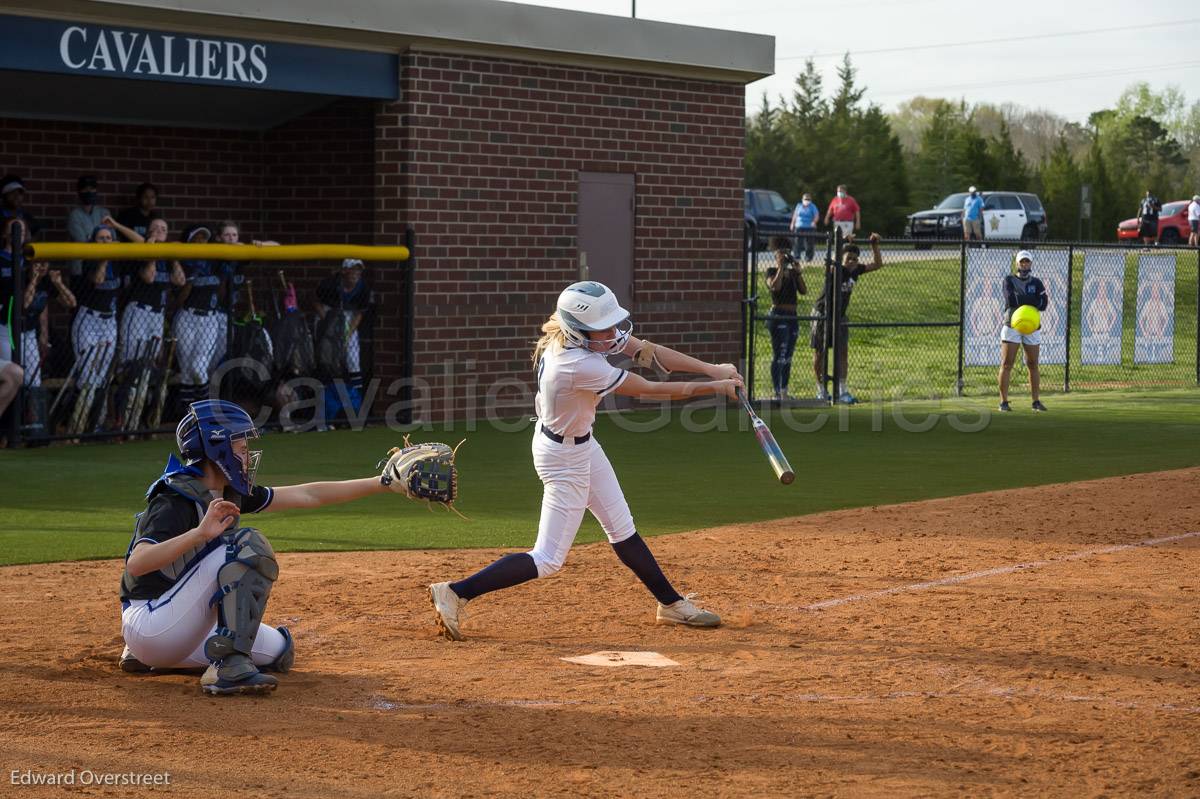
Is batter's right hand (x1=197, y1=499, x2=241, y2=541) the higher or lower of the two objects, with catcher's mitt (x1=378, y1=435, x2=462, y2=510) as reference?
lower

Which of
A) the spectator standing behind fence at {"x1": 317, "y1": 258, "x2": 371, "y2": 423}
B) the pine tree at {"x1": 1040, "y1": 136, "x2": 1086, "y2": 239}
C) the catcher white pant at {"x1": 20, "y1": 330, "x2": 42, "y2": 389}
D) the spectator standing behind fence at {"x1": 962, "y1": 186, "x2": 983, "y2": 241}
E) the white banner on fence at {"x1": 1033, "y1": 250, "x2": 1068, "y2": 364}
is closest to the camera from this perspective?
the catcher white pant at {"x1": 20, "y1": 330, "x2": 42, "y2": 389}

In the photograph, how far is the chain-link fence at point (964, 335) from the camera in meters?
21.3

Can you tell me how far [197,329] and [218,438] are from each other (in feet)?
35.2

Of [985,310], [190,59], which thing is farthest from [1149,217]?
[190,59]

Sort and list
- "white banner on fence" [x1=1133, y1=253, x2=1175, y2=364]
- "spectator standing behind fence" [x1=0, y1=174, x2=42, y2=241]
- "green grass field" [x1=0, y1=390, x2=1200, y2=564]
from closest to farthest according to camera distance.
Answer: "green grass field" [x1=0, y1=390, x2=1200, y2=564], "spectator standing behind fence" [x1=0, y1=174, x2=42, y2=241], "white banner on fence" [x1=1133, y1=253, x2=1175, y2=364]

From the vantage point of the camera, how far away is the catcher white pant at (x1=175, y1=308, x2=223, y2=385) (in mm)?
16516

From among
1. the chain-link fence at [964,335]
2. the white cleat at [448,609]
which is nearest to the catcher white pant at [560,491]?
the white cleat at [448,609]

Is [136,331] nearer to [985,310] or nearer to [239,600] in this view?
[239,600]

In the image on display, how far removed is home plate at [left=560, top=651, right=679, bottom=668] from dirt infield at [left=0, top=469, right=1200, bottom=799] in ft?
0.31

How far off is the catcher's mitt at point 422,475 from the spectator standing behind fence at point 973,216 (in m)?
37.6

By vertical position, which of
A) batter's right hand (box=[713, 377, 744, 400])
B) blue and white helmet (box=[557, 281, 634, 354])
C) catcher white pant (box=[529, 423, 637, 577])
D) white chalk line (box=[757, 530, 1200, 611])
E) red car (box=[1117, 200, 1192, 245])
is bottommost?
white chalk line (box=[757, 530, 1200, 611])

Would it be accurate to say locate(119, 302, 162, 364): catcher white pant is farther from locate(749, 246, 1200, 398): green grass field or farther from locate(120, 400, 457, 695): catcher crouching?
locate(120, 400, 457, 695): catcher crouching

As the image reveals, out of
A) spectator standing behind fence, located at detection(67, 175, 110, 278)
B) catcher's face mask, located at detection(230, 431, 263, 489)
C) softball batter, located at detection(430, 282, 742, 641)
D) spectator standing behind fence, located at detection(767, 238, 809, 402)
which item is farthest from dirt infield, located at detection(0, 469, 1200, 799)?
spectator standing behind fence, located at detection(767, 238, 809, 402)

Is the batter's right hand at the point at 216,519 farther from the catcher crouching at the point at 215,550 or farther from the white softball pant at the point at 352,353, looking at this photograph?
the white softball pant at the point at 352,353
